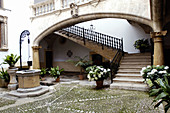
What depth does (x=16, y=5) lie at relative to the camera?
910cm

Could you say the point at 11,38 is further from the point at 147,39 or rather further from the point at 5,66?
the point at 147,39

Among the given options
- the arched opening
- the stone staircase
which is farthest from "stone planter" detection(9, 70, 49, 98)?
the arched opening

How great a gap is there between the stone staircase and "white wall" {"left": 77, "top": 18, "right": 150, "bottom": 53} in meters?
1.83

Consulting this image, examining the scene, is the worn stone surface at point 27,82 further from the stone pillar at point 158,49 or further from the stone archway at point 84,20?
the stone pillar at point 158,49

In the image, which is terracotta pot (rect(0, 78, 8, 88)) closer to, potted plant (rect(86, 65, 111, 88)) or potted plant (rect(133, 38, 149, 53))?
potted plant (rect(86, 65, 111, 88))

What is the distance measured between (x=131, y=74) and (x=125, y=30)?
164 inches

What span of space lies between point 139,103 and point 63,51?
31.3 feet

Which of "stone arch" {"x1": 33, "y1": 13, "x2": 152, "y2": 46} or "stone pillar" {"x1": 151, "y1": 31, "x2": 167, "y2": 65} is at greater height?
"stone arch" {"x1": 33, "y1": 13, "x2": 152, "y2": 46}

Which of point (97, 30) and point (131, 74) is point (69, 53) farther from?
point (131, 74)

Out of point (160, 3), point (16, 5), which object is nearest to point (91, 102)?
point (160, 3)

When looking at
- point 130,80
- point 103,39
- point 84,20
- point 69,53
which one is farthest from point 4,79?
point 130,80

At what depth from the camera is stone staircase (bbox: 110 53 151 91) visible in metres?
5.37

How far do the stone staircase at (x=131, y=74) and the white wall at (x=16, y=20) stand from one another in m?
6.65

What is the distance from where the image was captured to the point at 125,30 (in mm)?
9359
